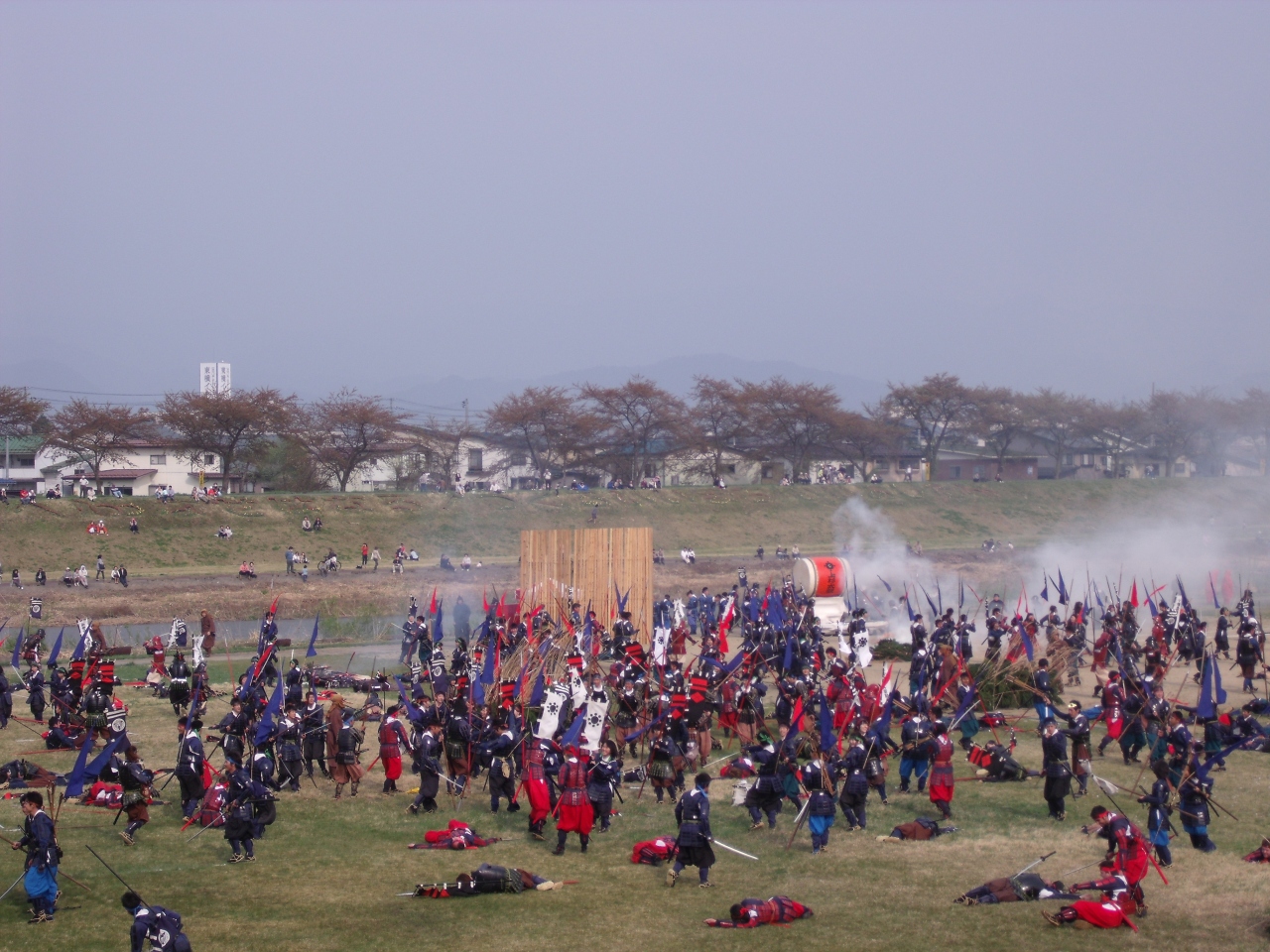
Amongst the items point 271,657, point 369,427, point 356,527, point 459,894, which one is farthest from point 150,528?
point 459,894

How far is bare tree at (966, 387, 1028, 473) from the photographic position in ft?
274

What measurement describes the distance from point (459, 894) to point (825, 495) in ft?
194

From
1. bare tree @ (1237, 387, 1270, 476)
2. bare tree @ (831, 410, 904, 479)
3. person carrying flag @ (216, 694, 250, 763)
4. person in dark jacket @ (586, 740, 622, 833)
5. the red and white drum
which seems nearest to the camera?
person in dark jacket @ (586, 740, 622, 833)

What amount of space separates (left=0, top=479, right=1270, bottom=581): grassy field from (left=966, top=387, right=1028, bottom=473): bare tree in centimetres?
858

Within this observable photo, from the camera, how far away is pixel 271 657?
832 inches

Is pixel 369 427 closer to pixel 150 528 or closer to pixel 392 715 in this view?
pixel 150 528

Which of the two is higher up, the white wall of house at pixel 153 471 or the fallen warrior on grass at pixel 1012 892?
the white wall of house at pixel 153 471

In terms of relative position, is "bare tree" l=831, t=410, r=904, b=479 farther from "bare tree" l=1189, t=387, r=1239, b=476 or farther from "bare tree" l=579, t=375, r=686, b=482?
"bare tree" l=1189, t=387, r=1239, b=476

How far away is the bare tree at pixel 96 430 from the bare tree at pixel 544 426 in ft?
68.4

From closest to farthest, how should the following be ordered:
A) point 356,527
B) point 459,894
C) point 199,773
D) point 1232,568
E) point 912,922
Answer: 1. point 912,922
2. point 459,894
3. point 199,773
4. point 1232,568
5. point 356,527

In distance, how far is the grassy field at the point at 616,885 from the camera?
Answer: 9922 mm

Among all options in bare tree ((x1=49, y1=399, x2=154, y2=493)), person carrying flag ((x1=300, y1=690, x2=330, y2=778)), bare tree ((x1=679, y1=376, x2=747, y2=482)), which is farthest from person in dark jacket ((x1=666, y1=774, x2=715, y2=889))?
bare tree ((x1=679, y1=376, x2=747, y2=482))

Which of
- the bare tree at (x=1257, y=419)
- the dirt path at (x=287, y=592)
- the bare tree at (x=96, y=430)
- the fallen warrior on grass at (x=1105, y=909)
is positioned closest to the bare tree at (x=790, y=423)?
the dirt path at (x=287, y=592)

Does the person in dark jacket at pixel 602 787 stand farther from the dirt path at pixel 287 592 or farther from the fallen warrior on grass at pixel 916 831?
the dirt path at pixel 287 592
